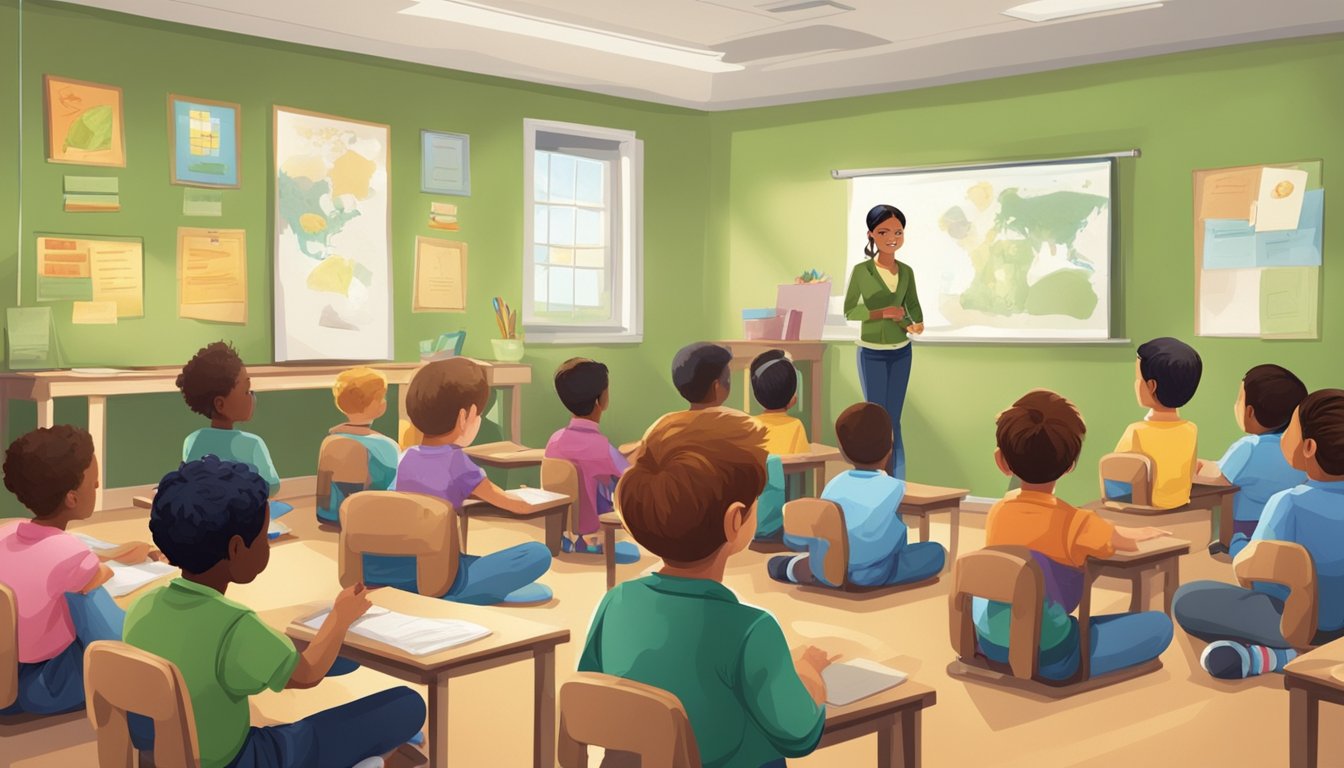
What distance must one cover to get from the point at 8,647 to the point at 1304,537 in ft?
11.0

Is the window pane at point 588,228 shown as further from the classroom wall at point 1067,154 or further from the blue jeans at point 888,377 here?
the blue jeans at point 888,377

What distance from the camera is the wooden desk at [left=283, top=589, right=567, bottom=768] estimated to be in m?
2.22

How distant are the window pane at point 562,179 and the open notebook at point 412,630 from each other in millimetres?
6031

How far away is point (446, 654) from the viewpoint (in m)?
2.23

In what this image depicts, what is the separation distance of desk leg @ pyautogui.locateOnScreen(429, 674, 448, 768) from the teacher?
163 inches

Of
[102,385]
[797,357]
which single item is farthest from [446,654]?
[797,357]

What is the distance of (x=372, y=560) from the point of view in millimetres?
3758

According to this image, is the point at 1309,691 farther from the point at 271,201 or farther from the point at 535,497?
the point at 271,201

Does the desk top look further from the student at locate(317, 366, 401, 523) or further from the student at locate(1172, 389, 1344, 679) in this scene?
the student at locate(317, 366, 401, 523)

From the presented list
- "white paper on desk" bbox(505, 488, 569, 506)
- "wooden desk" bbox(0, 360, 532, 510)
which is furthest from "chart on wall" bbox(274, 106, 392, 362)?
"white paper on desk" bbox(505, 488, 569, 506)

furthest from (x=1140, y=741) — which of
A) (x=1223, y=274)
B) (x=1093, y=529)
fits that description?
(x=1223, y=274)

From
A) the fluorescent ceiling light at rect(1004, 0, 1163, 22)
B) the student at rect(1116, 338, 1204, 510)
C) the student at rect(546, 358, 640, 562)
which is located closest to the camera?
the student at rect(1116, 338, 1204, 510)

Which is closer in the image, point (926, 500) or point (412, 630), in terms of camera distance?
point (412, 630)

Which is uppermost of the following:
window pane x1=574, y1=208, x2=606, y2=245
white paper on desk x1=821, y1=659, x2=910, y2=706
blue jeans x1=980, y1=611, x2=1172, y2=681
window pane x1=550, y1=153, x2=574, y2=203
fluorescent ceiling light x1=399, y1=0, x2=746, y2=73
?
fluorescent ceiling light x1=399, y1=0, x2=746, y2=73
